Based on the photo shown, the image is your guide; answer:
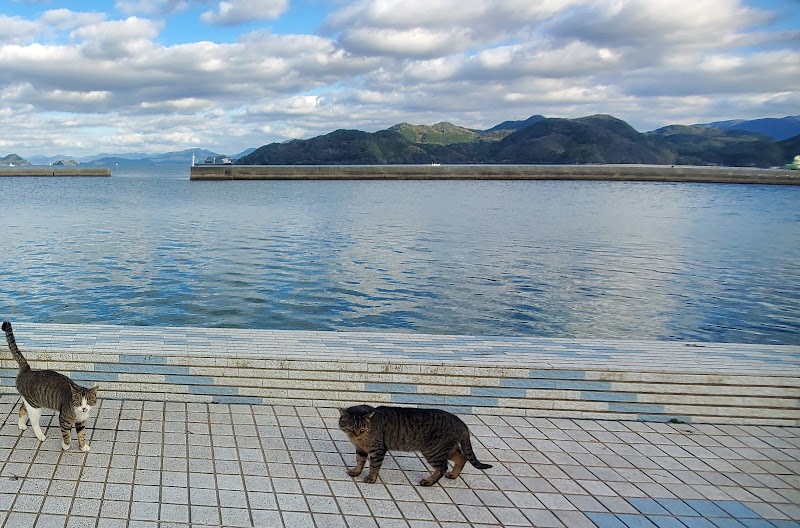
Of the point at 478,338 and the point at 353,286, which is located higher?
the point at 478,338

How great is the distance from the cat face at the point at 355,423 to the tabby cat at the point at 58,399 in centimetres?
187

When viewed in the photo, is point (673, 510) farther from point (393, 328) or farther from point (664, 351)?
point (393, 328)

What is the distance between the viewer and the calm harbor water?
15.0 m

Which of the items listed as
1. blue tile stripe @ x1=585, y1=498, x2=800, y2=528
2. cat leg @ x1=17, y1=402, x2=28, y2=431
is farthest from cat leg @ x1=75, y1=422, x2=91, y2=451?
blue tile stripe @ x1=585, y1=498, x2=800, y2=528

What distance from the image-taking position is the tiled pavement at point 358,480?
4211 millimetres

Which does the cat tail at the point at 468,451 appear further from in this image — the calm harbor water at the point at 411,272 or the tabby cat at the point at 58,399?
the calm harbor water at the point at 411,272

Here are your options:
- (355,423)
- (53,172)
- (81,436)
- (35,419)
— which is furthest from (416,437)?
(53,172)

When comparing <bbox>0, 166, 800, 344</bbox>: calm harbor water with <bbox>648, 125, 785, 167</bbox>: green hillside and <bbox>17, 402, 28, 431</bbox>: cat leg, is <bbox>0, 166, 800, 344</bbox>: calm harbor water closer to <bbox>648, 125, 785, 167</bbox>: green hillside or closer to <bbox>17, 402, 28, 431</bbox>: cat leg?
<bbox>17, 402, 28, 431</bbox>: cat leg

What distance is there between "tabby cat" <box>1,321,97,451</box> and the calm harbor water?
9008 mm

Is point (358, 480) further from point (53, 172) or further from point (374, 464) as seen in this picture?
point (53, 172)

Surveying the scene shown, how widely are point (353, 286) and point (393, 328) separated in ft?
15.8

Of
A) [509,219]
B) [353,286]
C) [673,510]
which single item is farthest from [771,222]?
[673,510]

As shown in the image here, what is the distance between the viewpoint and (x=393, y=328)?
13867 millimetres

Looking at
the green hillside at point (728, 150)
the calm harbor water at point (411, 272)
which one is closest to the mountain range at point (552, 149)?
the green hillside at point (728, 150)
